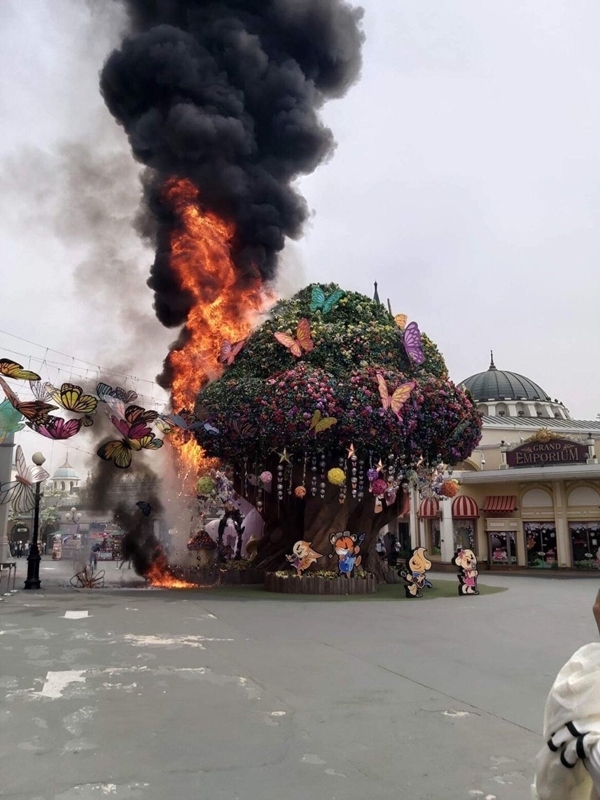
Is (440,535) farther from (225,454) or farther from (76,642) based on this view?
(76,642)

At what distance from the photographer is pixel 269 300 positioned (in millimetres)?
25953

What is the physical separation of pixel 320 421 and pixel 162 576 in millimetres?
11003

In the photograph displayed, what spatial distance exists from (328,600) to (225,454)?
18.0ft

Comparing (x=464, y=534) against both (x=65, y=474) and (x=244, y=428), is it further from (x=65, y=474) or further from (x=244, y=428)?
(x=65, y=474)

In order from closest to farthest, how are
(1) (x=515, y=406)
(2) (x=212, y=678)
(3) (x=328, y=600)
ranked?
(2) (x=212, y=678), (3) (x=328, y=600), (1) (x=515, y=406)

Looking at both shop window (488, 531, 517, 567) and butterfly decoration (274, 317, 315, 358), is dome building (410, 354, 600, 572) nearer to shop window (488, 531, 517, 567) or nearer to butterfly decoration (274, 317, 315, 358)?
shop window (488, 531, 517, 567)

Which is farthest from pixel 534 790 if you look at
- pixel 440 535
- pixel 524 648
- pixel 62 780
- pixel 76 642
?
pixel 440 535

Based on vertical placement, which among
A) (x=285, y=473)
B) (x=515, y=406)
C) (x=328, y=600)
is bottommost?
(x=328, y=600)

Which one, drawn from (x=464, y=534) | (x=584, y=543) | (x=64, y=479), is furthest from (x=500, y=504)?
(x=64, y=479)

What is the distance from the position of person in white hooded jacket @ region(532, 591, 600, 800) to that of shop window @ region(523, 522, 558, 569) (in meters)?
29.0

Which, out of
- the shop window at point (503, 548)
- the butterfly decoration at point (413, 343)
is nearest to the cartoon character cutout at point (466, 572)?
the butterfly decoration at point (413, 343)

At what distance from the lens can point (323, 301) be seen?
67.0ft

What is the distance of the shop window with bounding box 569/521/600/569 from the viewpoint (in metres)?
28.2

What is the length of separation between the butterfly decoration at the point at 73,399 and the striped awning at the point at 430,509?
21.0 meters
